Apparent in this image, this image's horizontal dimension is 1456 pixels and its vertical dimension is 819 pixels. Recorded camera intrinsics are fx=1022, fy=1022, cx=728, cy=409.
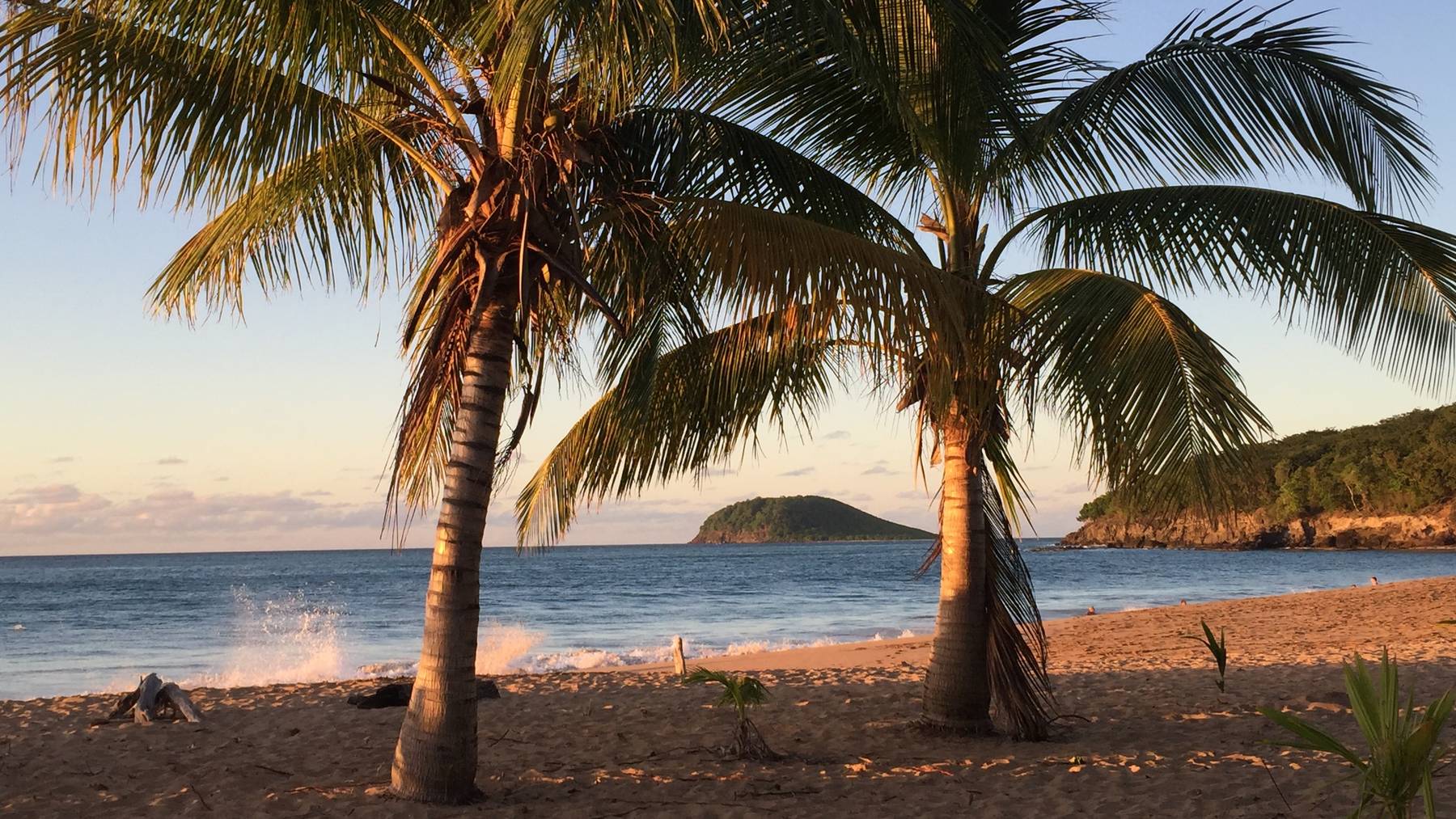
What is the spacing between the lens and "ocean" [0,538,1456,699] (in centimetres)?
1919

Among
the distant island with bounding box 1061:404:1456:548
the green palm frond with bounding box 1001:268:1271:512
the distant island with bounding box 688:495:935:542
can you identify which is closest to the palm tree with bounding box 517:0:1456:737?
the green palm frond with bounding box 1001:268:1271:512

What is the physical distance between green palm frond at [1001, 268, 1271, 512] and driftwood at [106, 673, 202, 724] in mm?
6543

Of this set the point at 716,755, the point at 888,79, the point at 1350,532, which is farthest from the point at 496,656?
the point at 1350,532

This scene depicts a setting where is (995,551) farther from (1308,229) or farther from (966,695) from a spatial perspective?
(1308,229)

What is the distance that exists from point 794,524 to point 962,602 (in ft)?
440

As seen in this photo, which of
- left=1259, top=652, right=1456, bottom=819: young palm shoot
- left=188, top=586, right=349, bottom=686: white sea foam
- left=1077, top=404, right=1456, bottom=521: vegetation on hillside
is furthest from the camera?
left=1077, top=404, right=1456, bottom=521: vegetation on hillside

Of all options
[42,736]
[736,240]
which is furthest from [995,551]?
[42,736]

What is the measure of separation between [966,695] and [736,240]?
138 inches

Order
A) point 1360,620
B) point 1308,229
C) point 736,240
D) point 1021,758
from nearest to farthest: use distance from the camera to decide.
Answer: point 736,240 < point 1308,229 < point 1021,758 < point 1360,620

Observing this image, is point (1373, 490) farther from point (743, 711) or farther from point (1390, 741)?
point (1390, 741)

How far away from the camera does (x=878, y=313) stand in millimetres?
4469

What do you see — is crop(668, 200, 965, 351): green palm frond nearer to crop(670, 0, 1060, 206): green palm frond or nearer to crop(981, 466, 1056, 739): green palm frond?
crop(670, 0, 1060, 206): green palm frond

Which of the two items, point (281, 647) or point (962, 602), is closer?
point (962, 602)

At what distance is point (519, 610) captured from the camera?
1331 inches
